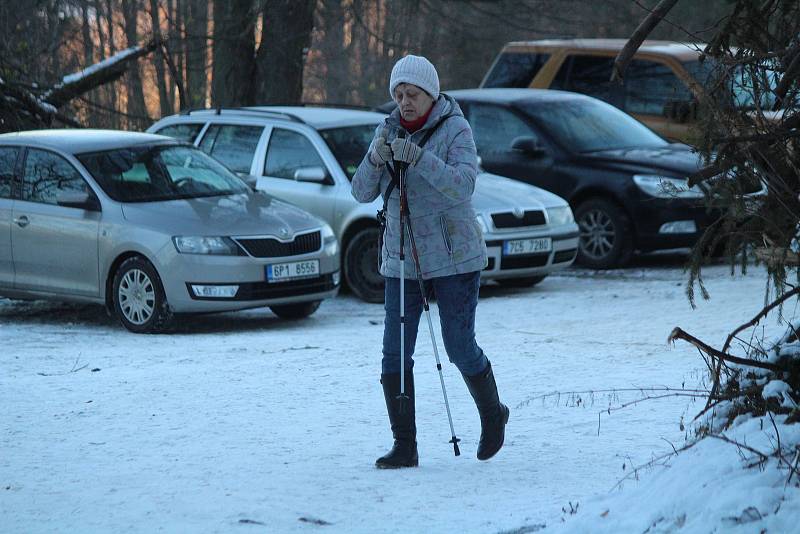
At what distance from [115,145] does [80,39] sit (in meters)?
12.9

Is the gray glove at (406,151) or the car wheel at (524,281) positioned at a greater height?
the gray glove at (406,151)

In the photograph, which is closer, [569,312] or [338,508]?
[338,508]

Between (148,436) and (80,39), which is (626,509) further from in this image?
(80,39)

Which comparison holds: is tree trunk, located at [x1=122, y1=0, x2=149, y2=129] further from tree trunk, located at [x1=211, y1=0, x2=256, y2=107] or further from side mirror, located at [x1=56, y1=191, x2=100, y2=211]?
side mirror, located at [x1=56, y1=191, x2=100, y2=211]

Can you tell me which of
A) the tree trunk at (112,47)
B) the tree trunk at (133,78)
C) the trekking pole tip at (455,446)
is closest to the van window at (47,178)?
the trekking pole tip at (455,446)

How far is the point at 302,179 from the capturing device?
42.1ft

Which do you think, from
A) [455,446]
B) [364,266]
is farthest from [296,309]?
[455,446]

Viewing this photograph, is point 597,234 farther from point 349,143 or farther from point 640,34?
point 640,34

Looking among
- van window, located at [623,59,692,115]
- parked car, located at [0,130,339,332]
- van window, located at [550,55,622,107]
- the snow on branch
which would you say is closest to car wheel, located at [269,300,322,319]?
parked car, located at [0,130,339,332]

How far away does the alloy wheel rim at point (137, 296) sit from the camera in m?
10.9

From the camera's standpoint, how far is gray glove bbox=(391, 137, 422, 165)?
6066 mm

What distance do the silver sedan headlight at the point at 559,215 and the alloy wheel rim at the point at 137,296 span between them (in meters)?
3.76

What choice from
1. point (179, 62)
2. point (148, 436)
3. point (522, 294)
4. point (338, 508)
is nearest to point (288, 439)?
point (148, 436)

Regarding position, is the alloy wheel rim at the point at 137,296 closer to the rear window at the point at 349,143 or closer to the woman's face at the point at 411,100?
the rear window at the point at 349,143
